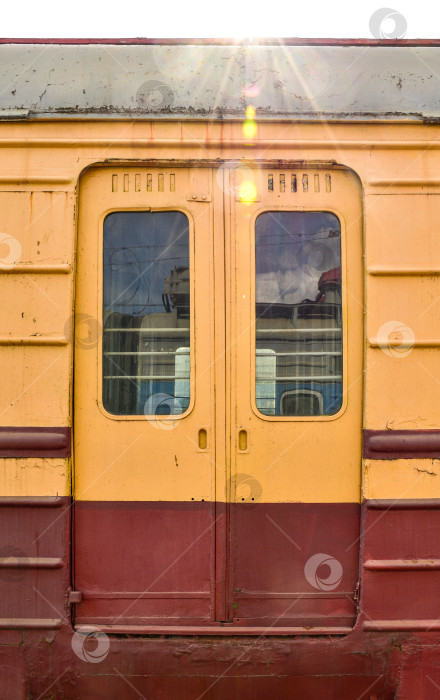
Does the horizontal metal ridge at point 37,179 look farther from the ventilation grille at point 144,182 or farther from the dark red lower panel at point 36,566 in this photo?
the dark red lower panel at point 36,566

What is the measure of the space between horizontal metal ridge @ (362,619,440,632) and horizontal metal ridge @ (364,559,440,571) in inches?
9.9

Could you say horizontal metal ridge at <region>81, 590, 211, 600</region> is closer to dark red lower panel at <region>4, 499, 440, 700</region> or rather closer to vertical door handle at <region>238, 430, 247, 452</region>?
dark red lower panel at <region>4, 499, 440, 700</region>

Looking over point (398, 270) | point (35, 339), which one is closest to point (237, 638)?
point (35, 339)

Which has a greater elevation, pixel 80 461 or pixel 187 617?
pixel 80 461

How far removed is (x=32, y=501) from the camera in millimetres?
2443

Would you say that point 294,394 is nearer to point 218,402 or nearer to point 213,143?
point 218,402

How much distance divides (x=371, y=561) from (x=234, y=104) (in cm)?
229

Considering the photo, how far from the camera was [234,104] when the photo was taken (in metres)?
2.49

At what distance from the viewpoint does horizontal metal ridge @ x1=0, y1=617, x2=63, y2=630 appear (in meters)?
2.42

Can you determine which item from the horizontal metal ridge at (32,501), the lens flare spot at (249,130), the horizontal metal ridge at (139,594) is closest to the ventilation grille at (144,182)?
the lens flare spot at (249,130)

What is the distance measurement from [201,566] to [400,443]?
1.12 meters

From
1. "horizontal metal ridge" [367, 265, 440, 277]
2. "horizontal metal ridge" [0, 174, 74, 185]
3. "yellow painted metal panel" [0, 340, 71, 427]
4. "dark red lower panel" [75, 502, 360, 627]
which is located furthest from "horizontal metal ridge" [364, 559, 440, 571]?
"horizontal metal ridge" [0, 174, 74, 185]

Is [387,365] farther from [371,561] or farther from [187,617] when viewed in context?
[187,617]

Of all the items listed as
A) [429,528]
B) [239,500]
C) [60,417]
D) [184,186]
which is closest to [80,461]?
[60,417]
